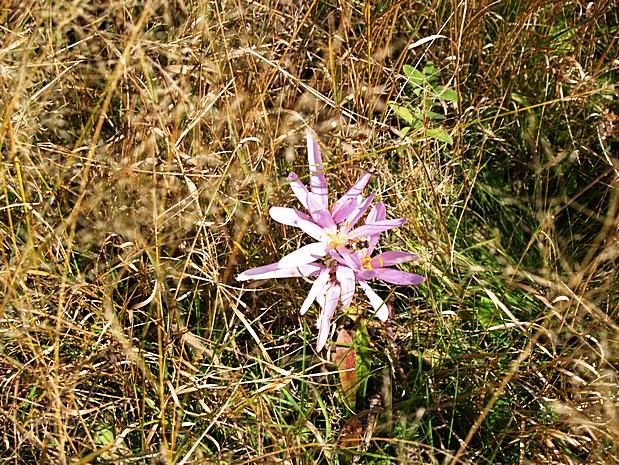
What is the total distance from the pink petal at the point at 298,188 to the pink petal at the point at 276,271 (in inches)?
4.9

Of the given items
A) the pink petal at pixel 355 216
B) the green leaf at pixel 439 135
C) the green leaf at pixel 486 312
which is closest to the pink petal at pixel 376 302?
the pink petal at pixel 355 216

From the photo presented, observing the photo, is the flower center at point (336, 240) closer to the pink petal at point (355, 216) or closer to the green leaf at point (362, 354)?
the pink petal at point (355, 216)

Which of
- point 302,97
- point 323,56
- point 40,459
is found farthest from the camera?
point 323,56

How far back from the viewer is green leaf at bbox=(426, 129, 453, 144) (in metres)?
1.70

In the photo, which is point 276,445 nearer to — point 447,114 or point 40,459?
point 40,459

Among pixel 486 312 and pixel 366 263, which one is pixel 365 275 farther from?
pixel 486 312

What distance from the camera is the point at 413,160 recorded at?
1794mm

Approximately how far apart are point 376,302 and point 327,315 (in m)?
0.11

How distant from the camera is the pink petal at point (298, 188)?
1489 mm

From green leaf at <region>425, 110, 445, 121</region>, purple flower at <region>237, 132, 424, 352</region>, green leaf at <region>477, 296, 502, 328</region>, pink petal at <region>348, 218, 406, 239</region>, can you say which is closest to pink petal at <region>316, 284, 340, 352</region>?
purple flower at <region>237, 132, 424, 352</region>

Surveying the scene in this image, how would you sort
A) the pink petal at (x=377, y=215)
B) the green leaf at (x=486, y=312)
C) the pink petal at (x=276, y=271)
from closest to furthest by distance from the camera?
the pink petal at (x=276, y=271)
the pink petal at (x=377, y=215)
the green leaf at (x=486, y=312)

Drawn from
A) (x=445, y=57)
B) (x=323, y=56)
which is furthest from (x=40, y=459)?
(x=445, y=57)

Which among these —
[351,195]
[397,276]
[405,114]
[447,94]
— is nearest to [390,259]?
[397,276]

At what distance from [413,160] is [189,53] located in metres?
0.57
